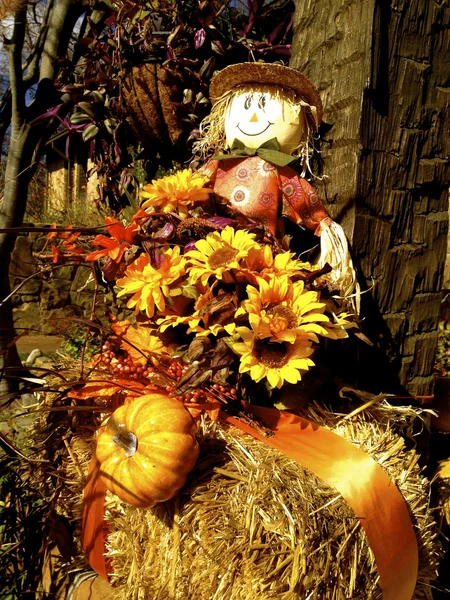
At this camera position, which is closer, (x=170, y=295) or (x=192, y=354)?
(x=192, y=354)

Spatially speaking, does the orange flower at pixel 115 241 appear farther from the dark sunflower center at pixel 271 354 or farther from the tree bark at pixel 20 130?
the tree bark at pixel 20 130

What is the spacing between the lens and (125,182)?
2.72 meters

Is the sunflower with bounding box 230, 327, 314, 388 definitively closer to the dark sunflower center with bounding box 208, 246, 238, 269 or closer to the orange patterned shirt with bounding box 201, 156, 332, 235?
the dark sunflower center with bounding box 208, 246, 238, 269

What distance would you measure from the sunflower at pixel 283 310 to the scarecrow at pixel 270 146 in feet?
1.36

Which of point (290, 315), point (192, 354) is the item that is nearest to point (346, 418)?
point (290, 315)

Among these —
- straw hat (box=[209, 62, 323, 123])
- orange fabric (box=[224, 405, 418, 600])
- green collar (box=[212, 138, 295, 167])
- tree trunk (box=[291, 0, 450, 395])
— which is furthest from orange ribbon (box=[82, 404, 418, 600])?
straw hat (box=[209, 62, 323, 123])

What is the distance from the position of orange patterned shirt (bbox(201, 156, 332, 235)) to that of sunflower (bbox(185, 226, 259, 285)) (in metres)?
0.31

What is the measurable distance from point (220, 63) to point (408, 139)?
3.61ft

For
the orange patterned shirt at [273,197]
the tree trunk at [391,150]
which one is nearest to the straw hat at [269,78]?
the tree trunk at [391,150]

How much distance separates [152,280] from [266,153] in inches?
25.3

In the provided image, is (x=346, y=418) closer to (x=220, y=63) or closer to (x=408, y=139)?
(x=408, y=139)

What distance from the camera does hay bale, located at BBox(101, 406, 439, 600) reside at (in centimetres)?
99

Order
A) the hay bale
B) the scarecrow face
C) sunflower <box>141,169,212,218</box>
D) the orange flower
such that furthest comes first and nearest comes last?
the scarecrow face
sunflower <box>141,169,212,218</box>
the orange flower
the hay bale

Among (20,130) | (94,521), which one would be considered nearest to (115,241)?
(94,521)
